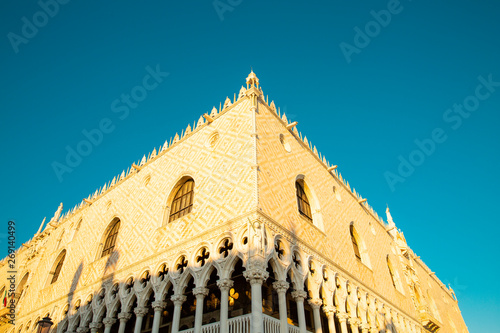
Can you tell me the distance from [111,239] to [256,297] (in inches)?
403

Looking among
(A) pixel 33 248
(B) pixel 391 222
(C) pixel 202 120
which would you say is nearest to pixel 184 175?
(C) pixel 202 120

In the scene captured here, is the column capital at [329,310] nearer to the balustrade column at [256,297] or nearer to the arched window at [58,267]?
the balustrade column at [256,297]

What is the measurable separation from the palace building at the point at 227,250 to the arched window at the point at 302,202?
7 cm

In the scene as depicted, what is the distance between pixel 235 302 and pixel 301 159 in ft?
21.7

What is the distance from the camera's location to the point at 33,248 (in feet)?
72.5

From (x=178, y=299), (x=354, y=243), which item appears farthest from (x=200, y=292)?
(x=354, y=243)

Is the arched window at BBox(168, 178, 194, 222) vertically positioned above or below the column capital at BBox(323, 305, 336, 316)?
above

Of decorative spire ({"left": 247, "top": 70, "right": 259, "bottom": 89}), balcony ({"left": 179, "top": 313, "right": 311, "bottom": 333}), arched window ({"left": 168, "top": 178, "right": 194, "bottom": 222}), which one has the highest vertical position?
decorative spire ({"left": 247, "top": 70, "right": 259, "bottom": 89})

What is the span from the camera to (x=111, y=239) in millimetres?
15672

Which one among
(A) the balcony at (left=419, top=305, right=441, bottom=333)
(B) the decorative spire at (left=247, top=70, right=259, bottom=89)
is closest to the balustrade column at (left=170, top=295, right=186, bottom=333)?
(B) the decorative spire at (left=247, top=70, right=259, bottom=89)

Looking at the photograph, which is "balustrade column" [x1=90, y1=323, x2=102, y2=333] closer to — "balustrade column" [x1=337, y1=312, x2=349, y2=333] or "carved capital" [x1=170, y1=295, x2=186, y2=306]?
"carved capital" [x1=170, y1=295, x2=186, y2=306]

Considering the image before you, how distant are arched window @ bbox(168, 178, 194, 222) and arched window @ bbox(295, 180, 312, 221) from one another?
420 centimetres

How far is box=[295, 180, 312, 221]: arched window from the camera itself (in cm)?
1298

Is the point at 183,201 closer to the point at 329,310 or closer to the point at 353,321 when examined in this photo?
the point at 329,310
